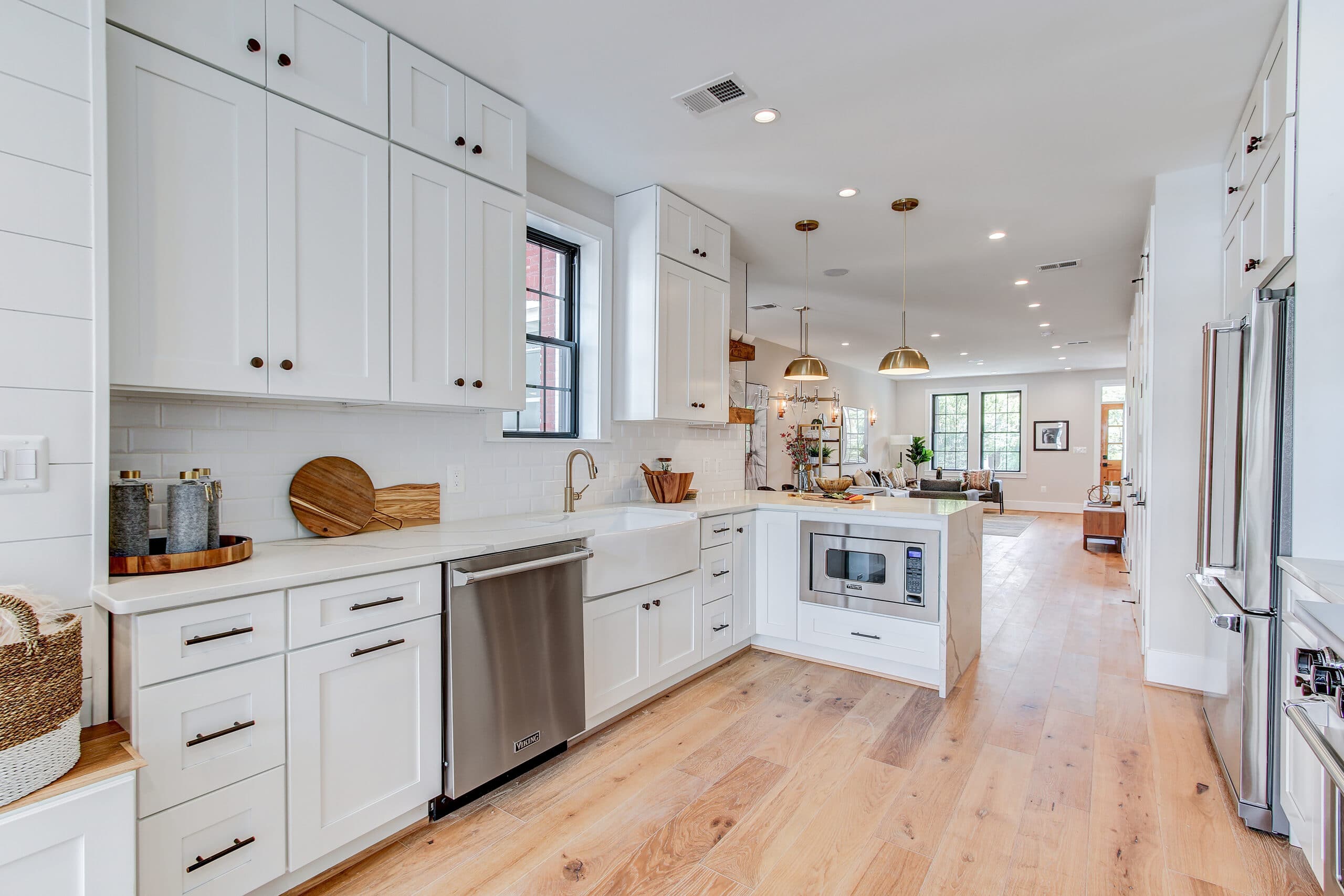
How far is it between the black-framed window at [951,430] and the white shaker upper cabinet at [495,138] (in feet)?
39.9

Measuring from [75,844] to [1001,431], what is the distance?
1362cm

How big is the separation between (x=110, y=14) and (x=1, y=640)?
4.92 ft

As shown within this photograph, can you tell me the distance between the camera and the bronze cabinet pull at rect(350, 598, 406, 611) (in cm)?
175

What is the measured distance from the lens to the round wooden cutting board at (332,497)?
2186 millimetres

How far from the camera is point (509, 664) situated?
2.13 meters

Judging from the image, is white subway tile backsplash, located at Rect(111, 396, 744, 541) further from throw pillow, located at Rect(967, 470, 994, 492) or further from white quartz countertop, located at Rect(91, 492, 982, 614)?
throw pillow, located at Rect(967, 470, 994, 492)

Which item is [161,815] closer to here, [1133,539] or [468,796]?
[468,796]

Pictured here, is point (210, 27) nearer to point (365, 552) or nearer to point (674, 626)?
point (365, 552)

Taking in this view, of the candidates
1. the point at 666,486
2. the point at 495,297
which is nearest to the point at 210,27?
the point at 495,297

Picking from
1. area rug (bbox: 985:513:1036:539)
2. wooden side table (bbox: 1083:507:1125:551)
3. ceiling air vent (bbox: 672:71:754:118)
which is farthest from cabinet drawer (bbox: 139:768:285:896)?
area rug (bbox: 985:513:1036:539)

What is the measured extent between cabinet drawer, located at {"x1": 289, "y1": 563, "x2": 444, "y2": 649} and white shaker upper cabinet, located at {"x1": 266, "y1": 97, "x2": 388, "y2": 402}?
0.62 meters

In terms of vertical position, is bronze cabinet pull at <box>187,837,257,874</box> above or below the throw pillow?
below

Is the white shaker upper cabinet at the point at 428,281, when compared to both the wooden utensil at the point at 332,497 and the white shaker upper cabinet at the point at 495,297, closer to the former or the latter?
the white shaker upper cabinet at the point at 495,297

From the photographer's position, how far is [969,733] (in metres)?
2.70
